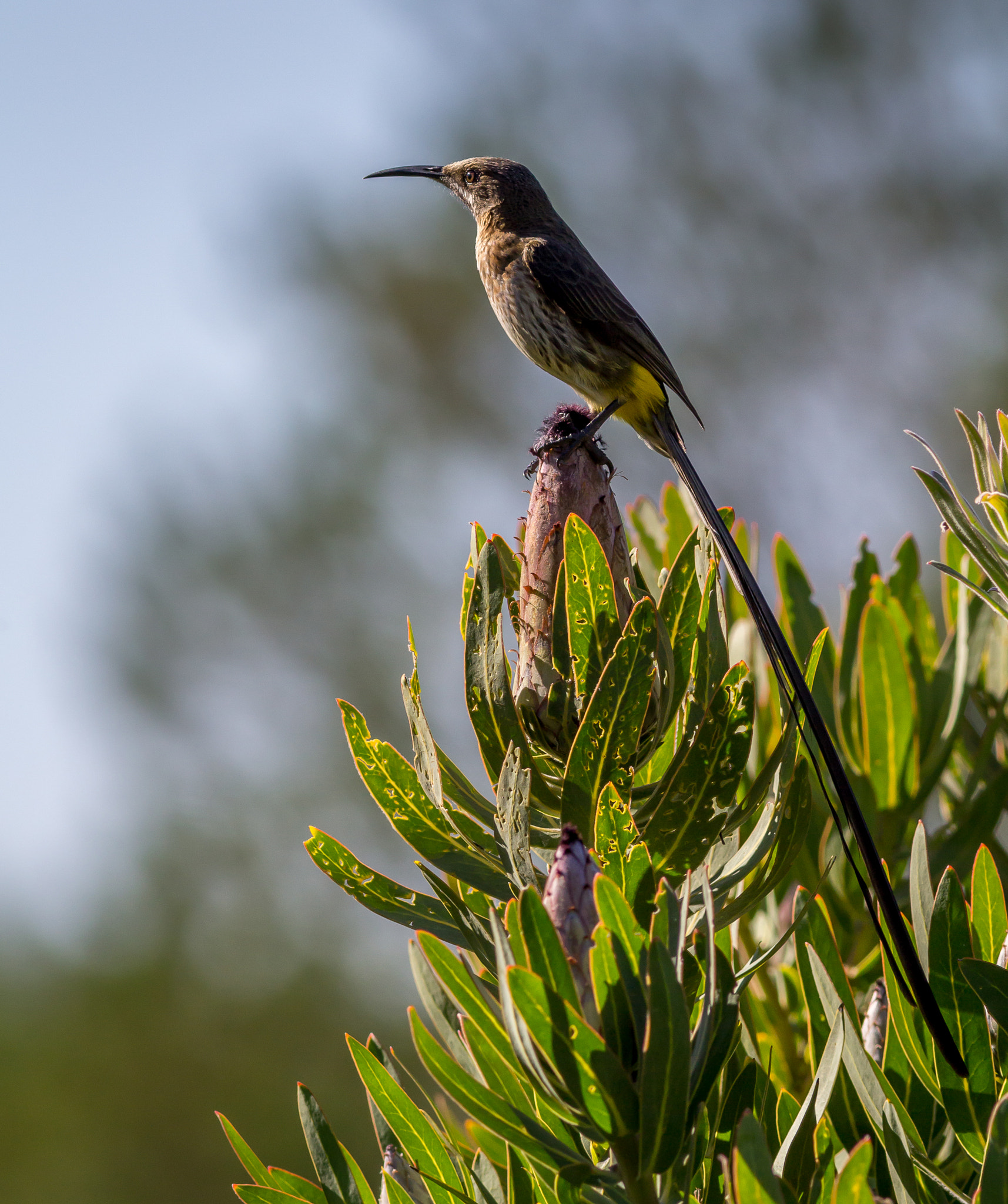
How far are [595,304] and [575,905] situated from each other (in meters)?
Result: 2.06

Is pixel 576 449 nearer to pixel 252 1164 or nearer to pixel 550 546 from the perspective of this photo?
pixel 550 546

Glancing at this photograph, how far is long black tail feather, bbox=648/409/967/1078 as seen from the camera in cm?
71

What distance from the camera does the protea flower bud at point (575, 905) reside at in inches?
26.0

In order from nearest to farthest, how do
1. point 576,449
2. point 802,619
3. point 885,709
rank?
point 576,449
point 885,709
point 802,619

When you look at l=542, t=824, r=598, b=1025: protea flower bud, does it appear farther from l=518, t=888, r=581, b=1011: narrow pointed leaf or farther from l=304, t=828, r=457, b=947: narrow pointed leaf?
l=304, t=828, r=457, b=947: narrow pointed leaf

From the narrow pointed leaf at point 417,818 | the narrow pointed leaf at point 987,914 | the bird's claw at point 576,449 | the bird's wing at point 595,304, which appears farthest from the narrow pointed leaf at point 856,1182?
the bird's wing at point 595,304

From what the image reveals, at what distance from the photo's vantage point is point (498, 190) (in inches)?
120

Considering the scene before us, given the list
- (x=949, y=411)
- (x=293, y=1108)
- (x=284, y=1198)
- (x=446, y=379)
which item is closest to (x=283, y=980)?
(x=293, y=1108)

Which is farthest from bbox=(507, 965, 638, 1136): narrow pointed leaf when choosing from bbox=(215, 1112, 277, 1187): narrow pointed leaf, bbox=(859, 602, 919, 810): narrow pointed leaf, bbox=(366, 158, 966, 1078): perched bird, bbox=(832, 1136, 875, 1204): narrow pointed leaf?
bbox=(366, 158, 966, 1078): perched bird

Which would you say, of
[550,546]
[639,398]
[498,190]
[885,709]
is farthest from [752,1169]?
[498,190]

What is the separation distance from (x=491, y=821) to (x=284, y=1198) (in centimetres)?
32

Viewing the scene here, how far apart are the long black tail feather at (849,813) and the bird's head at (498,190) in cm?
195

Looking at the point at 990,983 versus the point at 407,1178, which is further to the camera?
the point at 407,1178

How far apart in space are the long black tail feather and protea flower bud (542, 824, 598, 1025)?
19 cm
